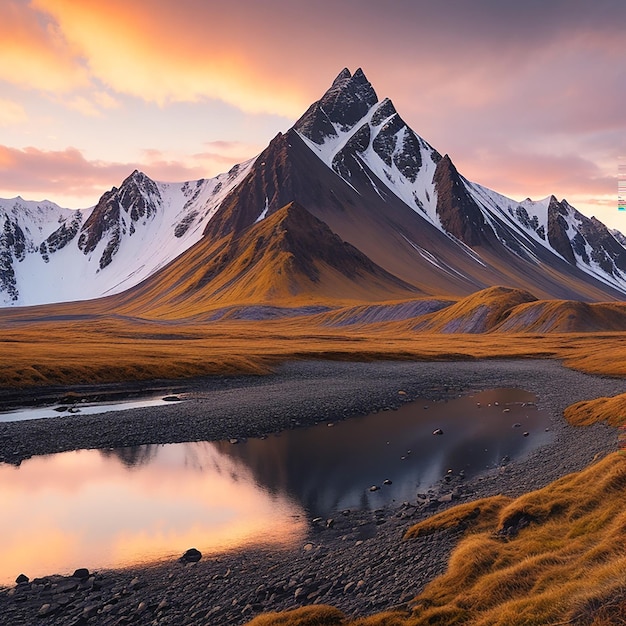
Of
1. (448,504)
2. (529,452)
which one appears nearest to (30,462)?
(448,504)

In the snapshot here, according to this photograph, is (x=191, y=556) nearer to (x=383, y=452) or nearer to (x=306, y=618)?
(x=306, y=618)

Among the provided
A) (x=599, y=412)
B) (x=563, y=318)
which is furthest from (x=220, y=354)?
(x=563, y=318)

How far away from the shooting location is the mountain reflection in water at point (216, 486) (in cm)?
2408

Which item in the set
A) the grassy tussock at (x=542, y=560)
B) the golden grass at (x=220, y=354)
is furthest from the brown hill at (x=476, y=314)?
the grassy tussock at (x=542, y=560)

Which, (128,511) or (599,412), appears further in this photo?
(599,412)

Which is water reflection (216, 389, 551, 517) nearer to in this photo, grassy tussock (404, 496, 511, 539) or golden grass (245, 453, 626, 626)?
grassy tussock (404, 496, 511, 539)

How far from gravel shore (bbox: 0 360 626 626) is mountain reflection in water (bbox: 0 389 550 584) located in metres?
1.61

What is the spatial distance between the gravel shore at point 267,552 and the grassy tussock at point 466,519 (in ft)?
2.28

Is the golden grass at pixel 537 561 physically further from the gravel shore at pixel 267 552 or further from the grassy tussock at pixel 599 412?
the grassy tussock at pixel 599 412

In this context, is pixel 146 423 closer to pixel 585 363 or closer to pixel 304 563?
pixel 304 563

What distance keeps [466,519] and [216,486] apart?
14.8m

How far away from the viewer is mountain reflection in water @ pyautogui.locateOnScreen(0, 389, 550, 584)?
24078 mm

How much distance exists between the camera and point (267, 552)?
73.9 ft

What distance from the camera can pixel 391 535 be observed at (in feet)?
76.4
